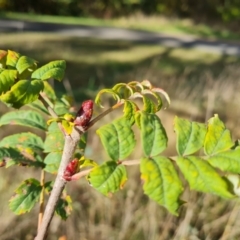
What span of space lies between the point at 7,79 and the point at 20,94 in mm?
44

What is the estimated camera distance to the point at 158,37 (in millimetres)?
16516

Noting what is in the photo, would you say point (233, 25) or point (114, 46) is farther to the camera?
point (233, 25)

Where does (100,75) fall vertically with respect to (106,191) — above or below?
below

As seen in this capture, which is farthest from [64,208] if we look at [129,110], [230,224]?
[230,224]

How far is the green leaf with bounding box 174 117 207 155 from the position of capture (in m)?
0.79

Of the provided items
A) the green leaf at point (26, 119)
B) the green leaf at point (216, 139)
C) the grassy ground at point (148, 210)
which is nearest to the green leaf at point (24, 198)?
the green leaf at point (26, 119)

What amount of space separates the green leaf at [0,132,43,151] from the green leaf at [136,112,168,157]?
403 millimetres

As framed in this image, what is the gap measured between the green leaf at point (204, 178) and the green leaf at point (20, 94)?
25 cm

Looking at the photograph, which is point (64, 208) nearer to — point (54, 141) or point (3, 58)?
point (54, 141)

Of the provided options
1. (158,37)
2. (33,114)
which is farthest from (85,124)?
(158,37)

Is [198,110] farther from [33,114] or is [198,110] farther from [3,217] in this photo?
[33,114]

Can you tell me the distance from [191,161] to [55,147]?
1.29 feet

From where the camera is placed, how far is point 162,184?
68 cm

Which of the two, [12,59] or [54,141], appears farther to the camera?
[54,141]
